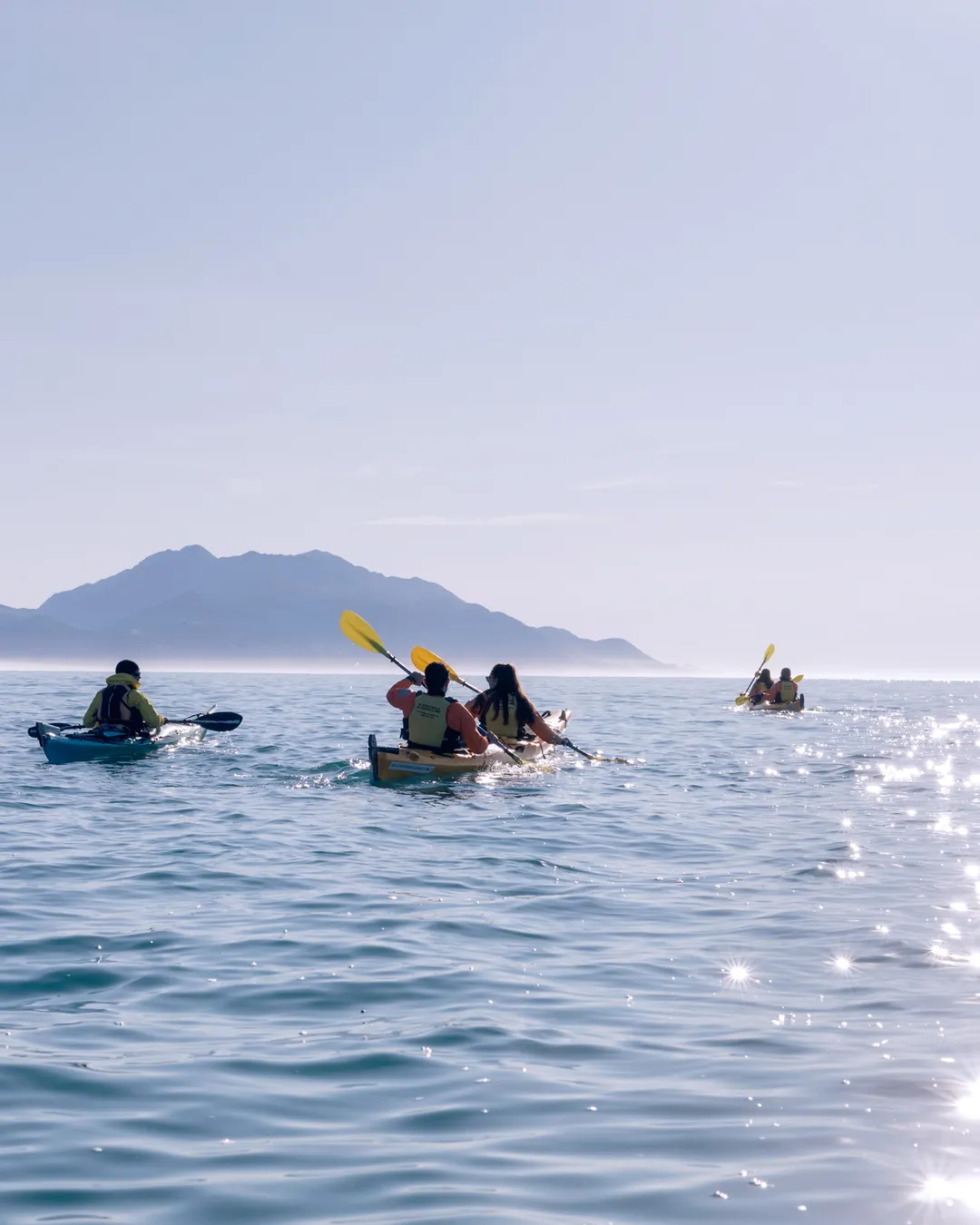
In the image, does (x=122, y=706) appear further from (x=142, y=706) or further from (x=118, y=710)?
(x=142, y=706)

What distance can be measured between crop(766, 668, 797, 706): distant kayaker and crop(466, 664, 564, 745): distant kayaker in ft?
69.8

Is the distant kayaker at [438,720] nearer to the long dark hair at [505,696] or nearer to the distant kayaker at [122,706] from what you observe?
the long dark hair at [505,696]

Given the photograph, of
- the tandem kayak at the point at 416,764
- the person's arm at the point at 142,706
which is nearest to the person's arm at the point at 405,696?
the tandem kayak at the point at 416,764

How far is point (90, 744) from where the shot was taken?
1908 cm

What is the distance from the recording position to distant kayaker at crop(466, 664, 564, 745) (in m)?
19.0

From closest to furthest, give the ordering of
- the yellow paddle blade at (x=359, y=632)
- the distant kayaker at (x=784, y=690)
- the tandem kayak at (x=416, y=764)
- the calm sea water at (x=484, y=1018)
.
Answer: the calm sea water at (x=484, y=1018) → the tandem kayak at (x=416, y=764) → the yellow paddle blade at (x=359, y=632) → the distant kayaker at (x=784, y=690)

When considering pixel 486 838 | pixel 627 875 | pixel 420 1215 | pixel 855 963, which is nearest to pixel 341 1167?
pixel 420 1215

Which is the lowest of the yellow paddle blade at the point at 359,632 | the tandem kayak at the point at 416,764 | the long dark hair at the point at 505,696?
the tandem kayak at the point at 416,764

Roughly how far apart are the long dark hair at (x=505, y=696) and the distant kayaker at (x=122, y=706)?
5440 millimetres

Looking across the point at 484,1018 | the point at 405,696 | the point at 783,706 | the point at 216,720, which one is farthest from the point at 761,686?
the point at 484,1018

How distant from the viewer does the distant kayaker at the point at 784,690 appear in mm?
39156

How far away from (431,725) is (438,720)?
0.39ft

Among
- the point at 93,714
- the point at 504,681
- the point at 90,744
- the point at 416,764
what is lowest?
the point at 90,744

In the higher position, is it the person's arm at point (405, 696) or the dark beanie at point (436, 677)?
the dark beanie at point (436, 677)
